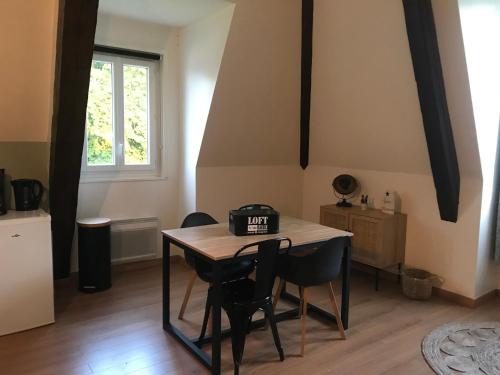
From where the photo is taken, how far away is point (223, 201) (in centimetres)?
445

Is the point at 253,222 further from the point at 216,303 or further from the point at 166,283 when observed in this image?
the point at 166,283

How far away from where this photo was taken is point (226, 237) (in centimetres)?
277

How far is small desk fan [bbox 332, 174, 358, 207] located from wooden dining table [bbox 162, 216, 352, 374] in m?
1.17

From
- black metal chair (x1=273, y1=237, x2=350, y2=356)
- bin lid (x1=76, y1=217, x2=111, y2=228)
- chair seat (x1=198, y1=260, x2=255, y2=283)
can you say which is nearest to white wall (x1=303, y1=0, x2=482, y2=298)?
black metal chair (x1=273, y1=237, x2=350, y2=356)

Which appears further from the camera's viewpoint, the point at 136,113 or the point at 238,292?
the point at 136,113

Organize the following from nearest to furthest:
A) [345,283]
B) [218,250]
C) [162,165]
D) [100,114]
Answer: [218,250]
[345,283]
[100,114]
[162,165]

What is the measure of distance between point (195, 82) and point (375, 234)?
228 centimetres

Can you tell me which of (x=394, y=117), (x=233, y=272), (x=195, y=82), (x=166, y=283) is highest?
(x=195, y=82)

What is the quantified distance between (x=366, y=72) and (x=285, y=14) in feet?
2.90

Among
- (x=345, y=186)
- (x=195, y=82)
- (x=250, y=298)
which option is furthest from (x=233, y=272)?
(x=195, y=82)

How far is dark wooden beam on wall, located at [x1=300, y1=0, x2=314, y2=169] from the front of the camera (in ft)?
12.3

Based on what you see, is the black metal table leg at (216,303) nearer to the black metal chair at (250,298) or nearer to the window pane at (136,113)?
the black metal chair at (250,298)

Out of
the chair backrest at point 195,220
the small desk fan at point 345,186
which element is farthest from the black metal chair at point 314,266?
the small desk fan at point 345,186

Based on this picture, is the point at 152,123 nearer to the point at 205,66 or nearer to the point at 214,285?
the point at 205,66
